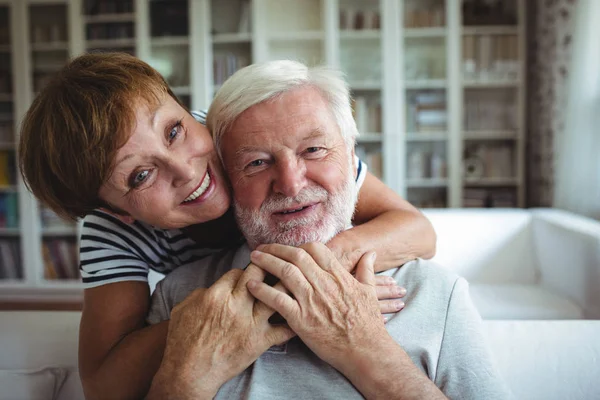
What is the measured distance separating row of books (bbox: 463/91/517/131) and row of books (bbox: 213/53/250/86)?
204 centimetres

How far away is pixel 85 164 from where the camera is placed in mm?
944

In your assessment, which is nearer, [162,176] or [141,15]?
[162,176]

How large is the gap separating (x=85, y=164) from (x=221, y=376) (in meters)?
0.50

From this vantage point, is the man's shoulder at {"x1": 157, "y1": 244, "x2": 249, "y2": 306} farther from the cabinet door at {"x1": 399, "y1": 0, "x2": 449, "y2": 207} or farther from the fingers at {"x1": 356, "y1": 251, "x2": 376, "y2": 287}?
the cabinet door at {"x1": 399, "y1": 0, "x2": 449, "y2": 207}

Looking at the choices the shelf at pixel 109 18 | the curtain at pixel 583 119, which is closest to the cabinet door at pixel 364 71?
the curtain at pixel 583 119

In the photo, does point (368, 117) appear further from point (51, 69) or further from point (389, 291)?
point (389, 291)

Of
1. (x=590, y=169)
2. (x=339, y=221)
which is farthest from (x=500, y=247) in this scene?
(x=339, y=221)

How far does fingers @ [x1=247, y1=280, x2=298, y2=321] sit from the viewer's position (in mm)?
879

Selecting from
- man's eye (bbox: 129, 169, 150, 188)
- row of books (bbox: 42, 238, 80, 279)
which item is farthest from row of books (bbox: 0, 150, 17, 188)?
man's eye (bbox: 129, 169, 150, 188)

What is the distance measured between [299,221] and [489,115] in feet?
11.7

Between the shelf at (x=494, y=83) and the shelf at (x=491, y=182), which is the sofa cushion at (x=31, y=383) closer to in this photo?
the shelf at (x=491, y=182)

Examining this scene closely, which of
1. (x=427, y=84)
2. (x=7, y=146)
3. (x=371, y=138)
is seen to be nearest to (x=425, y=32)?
(x=427, y=84)

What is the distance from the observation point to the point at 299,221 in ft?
3.52

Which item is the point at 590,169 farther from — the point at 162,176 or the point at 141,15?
the point at 141,15
